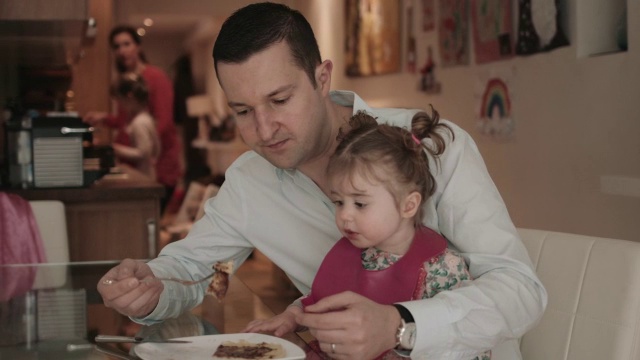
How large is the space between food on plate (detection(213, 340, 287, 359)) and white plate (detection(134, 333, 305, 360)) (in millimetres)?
12

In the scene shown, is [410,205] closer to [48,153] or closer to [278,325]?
[278,325]

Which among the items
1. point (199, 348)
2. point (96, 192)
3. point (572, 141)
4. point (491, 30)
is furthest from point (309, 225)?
point (491, 30)

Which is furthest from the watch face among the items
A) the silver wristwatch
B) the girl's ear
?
the girl's ear

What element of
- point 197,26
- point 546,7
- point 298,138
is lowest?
point 298,138

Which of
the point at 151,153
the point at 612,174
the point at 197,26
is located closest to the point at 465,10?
the point at 612,174

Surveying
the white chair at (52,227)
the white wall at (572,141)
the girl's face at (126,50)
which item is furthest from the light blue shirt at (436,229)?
the girl's face at (126,50)

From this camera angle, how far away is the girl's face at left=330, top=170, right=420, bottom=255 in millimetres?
1576

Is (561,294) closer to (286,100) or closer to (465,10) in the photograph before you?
(286,100)

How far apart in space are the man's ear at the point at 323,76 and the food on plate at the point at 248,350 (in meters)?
0.61

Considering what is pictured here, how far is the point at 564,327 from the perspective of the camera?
66.0 inches

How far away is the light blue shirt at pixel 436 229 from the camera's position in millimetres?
1442

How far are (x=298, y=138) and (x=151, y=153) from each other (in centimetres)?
462

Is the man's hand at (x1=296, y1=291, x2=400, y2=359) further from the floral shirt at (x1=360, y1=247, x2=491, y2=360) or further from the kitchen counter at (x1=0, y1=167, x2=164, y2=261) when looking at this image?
the kitchen counter at (x1=0, y1=167, x2=164, y2=261)

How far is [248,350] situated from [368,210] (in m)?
0.32
